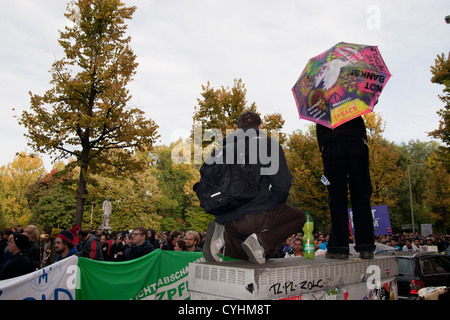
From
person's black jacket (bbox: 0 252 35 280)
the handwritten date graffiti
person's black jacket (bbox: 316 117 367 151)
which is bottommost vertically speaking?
person's black jacket (bbox: 0 252 35 280)

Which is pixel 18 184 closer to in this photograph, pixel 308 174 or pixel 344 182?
pixel 308 174

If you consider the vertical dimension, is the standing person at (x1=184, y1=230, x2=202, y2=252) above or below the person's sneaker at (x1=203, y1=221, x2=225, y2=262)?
below

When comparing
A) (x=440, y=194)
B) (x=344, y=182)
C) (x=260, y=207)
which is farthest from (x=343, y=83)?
(x=440, y=194)

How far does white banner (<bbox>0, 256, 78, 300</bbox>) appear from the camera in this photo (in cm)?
446

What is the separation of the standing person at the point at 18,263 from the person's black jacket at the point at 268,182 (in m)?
3.62

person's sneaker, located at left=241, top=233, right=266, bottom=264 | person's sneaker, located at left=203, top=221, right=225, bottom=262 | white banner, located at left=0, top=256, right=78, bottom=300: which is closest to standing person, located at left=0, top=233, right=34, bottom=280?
white banner, located at left=0, top=256, right=78, bottom=300

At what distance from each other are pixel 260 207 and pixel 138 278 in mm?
3677

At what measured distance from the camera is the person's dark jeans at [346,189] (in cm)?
455

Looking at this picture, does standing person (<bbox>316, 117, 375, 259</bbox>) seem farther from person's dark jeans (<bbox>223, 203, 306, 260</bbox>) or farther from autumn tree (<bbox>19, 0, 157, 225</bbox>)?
autumn tree (<bbox>19, 0, 157, 225</bbox>)

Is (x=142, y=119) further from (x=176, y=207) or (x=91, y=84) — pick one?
(x=176, y=207)

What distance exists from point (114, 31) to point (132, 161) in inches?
293

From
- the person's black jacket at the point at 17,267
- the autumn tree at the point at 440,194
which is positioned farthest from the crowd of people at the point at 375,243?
the autumn tree at the point at 440,194

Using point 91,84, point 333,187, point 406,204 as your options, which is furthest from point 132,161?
point 406,204

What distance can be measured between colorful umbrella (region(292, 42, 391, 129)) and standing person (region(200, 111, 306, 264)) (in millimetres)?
1310
